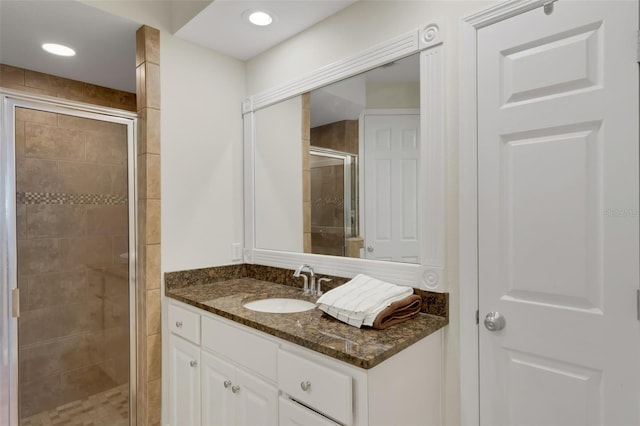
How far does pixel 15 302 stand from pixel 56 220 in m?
0.43

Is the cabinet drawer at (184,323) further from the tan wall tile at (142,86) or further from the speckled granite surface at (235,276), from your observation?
the tan wall tile at (142,86)

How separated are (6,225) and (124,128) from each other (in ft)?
2.37

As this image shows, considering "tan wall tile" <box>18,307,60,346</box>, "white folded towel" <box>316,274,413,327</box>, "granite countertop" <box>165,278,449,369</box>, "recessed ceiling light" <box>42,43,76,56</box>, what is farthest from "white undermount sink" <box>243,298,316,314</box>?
"recessed ceiling light" <box>42,43,76,56</box>

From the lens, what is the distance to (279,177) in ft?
7.13

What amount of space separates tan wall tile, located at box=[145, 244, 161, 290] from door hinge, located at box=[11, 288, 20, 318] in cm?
57

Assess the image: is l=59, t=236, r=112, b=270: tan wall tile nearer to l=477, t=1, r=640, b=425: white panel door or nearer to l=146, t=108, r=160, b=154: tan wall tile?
l=146, t=108, r=160, b=154: tan wall tile

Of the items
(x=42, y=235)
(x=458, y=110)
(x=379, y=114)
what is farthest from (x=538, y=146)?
(x=42, y=235)

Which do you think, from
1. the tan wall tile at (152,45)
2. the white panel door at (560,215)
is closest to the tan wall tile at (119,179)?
the tan wall tile at (152,45)

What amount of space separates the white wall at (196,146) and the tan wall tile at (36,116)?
512mm

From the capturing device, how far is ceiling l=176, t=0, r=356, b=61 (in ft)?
5.70

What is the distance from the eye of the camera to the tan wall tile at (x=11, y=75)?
93.3 inches

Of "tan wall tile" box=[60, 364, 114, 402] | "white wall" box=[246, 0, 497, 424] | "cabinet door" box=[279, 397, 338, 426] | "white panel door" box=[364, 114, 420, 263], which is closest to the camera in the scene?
"cabinet door" box=[279, 397, 338, 426]

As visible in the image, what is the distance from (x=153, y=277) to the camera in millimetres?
1924

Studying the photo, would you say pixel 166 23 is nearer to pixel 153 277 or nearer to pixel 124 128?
pixel 124 128
